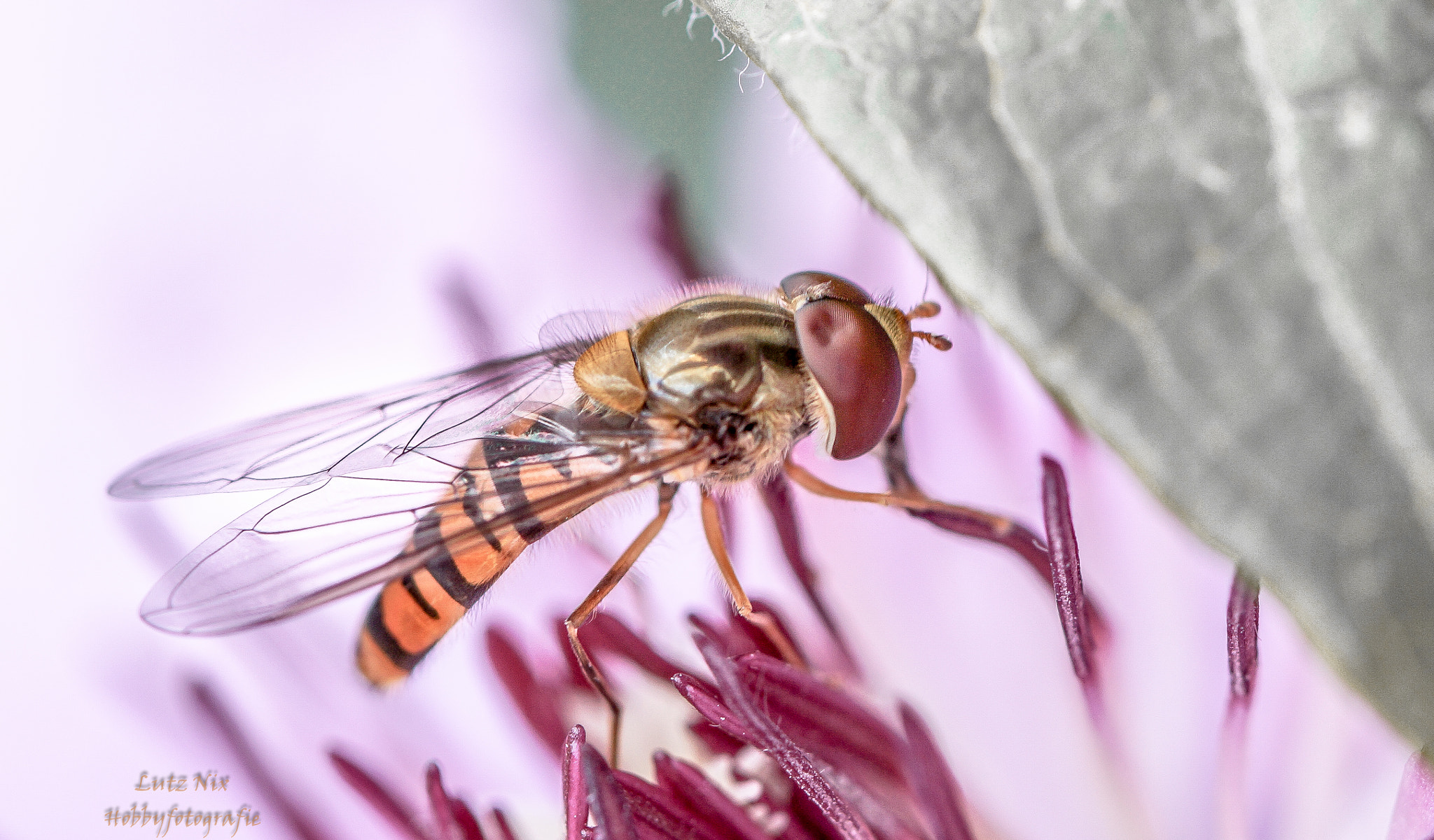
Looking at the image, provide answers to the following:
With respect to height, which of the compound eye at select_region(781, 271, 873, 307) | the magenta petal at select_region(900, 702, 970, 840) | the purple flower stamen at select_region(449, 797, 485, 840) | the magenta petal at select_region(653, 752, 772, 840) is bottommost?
the purple flower stamen at select_region(449, 797, 485, 840)

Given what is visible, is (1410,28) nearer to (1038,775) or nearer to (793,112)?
(793,112)

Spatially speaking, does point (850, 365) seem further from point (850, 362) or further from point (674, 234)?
point (674, 234)

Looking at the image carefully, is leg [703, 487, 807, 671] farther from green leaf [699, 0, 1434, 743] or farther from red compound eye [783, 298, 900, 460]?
green leaf [699, 0, 1434, 743]

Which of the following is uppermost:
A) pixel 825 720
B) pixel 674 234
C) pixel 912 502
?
pixel 674 234

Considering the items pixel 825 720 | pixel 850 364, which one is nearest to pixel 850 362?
pixel 850 364

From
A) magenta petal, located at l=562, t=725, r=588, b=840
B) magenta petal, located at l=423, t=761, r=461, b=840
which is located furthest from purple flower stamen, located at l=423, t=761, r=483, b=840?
magenta petal, located at l=562, t=725, r=588, b=840

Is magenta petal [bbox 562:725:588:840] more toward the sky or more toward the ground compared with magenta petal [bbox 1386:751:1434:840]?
more toward the ground

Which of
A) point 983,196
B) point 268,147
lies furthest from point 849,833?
point 268,147

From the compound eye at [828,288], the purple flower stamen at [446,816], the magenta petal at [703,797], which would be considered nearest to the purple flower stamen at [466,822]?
the purple flower stamen at [446,816]
